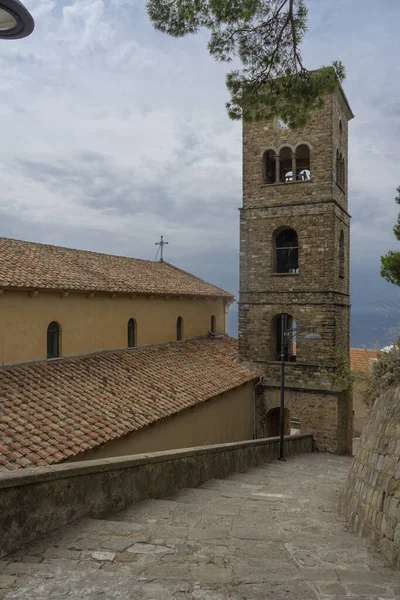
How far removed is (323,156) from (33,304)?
533 inches

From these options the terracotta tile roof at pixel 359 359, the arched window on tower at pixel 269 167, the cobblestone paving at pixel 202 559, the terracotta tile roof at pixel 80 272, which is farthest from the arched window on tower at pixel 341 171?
the cobblestone paving at pixel 202 559

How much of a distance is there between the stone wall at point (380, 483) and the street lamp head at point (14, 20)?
5.88 meters

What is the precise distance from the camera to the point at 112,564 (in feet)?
13.8

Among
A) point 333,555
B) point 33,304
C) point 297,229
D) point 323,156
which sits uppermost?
point 323,156

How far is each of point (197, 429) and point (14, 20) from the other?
1457cm

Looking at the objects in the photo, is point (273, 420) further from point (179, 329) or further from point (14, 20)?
point (14, 20)

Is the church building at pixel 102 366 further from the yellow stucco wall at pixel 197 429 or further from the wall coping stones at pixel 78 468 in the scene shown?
the wall coping stones at pixel 78 468

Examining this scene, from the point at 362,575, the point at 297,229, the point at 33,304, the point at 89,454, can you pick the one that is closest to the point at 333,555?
the point at 362,575

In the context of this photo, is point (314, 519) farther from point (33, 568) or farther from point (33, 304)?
point (33, 304)

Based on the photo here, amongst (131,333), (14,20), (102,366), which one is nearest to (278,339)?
(131,333)

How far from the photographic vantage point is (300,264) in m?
20.8

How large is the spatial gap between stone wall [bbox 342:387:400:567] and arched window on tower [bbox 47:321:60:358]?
33.8 feet

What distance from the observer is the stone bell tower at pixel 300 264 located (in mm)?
20156

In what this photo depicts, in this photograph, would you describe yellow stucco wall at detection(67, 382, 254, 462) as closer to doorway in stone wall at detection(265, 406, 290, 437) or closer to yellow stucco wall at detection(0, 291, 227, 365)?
doorway in stone wall at detection(265, 406, 290, 437)
